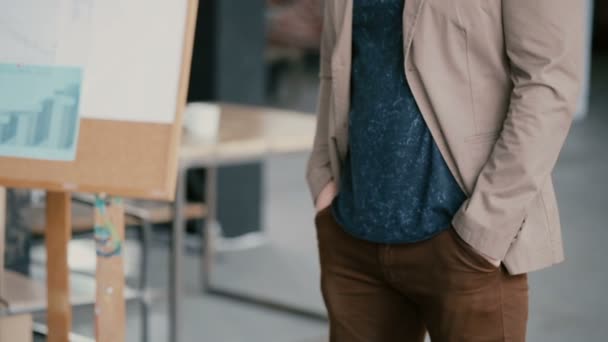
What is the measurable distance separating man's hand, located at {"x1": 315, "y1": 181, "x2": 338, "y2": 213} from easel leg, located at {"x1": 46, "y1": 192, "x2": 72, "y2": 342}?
0.66 meters

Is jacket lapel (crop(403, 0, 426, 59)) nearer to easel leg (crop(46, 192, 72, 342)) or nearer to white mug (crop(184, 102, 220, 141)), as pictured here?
easel leg (crop(46, 192, 72, 342))

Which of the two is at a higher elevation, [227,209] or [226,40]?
[226,40]

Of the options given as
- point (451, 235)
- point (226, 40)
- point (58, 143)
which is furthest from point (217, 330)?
point (451, 235)

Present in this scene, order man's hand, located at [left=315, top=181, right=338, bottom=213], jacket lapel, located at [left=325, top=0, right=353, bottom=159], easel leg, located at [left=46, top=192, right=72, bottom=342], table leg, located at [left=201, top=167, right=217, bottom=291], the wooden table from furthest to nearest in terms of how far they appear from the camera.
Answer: table leg, located at [left=201, top=167, right=217, bottom=291]
the wooden table
easel leg, located at [left=46, top=192, right=72, bottom=342]
man's hand, located at [left=315, top=181, right=338, bottom=213]
jacket lapel, located at [left=325, top=0, right=353, bottom=159]

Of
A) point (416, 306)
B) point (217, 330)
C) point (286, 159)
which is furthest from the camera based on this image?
point (286, 159)

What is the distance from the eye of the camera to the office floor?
3.98 meters

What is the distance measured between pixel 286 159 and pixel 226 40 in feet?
8.95

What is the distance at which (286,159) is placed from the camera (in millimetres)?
7785

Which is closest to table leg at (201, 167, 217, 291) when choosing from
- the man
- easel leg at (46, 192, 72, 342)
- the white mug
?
the white mug

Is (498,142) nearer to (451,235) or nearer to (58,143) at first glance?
(451,235)

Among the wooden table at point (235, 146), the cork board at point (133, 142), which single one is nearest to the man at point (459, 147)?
the cork board at point (133, 142)

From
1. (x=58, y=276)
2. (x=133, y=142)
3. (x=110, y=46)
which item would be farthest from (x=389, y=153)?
(x=58, y=276)

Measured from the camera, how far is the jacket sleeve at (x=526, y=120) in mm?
1621

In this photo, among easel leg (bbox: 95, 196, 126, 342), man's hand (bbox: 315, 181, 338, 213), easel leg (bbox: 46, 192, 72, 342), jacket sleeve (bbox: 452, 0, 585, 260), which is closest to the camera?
jacket sleeve (bbox: 452, 0, 585, 260)
